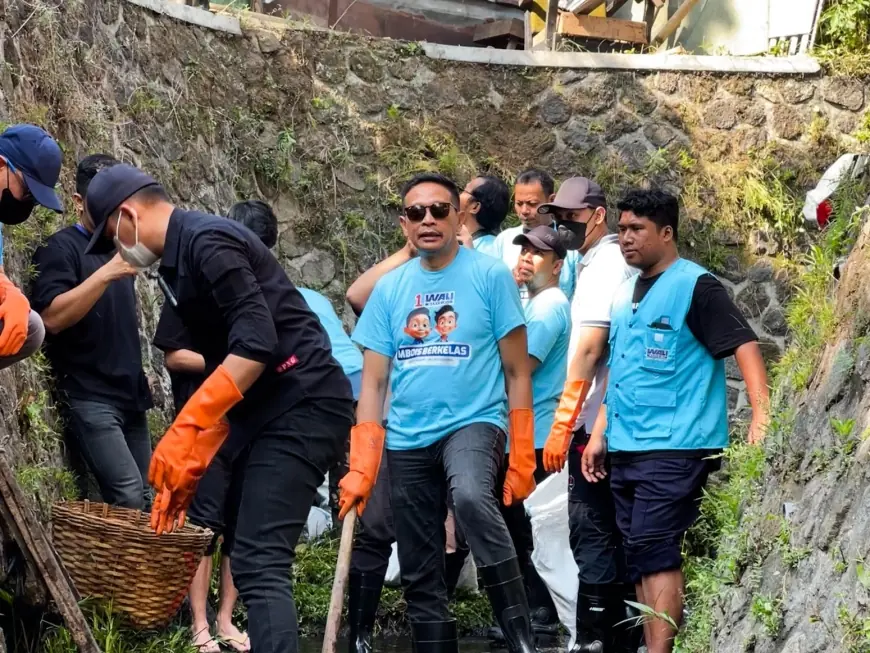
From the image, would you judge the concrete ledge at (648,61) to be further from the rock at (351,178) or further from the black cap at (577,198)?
the black cap at (577,198)

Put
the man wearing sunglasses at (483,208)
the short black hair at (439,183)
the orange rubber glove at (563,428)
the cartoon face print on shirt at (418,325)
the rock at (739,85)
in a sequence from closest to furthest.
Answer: the cartoon face print on shirt at (418,325), the short black hair at (439,183), the orange rubber glove at (563,428), the man wearing sunglasses at (483,208), the rock at (739,85)

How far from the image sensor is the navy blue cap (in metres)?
4.74

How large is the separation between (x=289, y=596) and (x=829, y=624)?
1.73 m

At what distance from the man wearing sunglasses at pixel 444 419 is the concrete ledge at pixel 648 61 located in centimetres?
522

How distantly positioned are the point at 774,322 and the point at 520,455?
17.6 feet

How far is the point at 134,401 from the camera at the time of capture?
580cm

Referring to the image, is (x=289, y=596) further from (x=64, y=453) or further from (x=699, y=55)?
(x=699, y=55)

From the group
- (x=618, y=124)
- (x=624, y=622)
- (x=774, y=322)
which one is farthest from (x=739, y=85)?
(x=624, y=622)

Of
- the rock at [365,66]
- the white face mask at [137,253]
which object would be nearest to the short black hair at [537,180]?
the rock at [365,66]

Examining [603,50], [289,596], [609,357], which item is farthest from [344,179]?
[289,596]

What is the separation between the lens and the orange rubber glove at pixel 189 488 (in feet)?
13.4

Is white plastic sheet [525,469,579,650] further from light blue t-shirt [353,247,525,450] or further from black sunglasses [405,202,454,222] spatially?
black sunglasses [405,202,454,222]

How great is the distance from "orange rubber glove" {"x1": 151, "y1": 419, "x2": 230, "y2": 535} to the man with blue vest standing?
1611 millimetres

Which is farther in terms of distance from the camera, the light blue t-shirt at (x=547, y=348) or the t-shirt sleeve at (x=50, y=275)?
the light blue t-shirt at (x=547, y=348)
